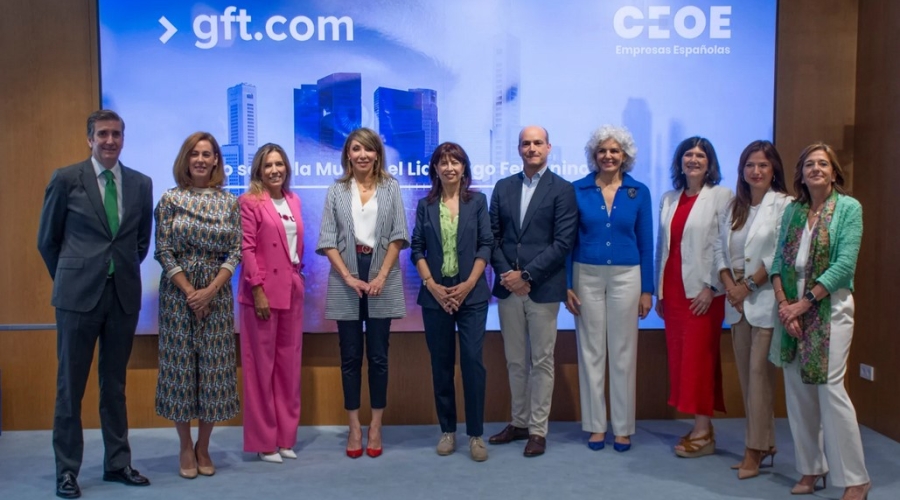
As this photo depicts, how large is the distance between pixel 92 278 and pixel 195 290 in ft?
1.54

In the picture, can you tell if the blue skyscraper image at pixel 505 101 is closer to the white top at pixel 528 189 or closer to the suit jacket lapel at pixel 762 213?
the white top at pixel 528 189

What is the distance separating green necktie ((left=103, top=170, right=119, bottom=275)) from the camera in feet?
11.2

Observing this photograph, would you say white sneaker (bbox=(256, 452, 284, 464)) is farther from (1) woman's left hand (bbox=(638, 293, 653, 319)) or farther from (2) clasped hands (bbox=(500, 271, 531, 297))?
(1) woman's left hand (bbox=(638, 293, 653, 319))

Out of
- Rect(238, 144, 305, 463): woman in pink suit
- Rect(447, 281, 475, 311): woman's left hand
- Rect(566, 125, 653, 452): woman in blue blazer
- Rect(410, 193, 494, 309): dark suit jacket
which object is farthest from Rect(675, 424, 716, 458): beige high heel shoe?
Rect(238, 144, 305, 463): woman in pink suit

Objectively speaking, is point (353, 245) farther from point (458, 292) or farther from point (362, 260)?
point (458, 292)

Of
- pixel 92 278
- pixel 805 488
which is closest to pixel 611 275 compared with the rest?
pixel 805 488

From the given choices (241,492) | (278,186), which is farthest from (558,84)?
(241,492)

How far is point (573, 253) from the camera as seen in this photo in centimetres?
406

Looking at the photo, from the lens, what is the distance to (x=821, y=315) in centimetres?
314

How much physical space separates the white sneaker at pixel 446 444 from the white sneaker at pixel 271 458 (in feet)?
2.90

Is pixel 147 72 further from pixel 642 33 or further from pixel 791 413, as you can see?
pixel 791 413

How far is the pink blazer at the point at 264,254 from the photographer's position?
376 centimetres

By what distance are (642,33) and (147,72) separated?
3.18 m

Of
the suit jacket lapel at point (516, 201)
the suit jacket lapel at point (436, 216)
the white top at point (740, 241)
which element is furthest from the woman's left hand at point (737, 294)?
the suit jacket lapel at point (436, 216)
